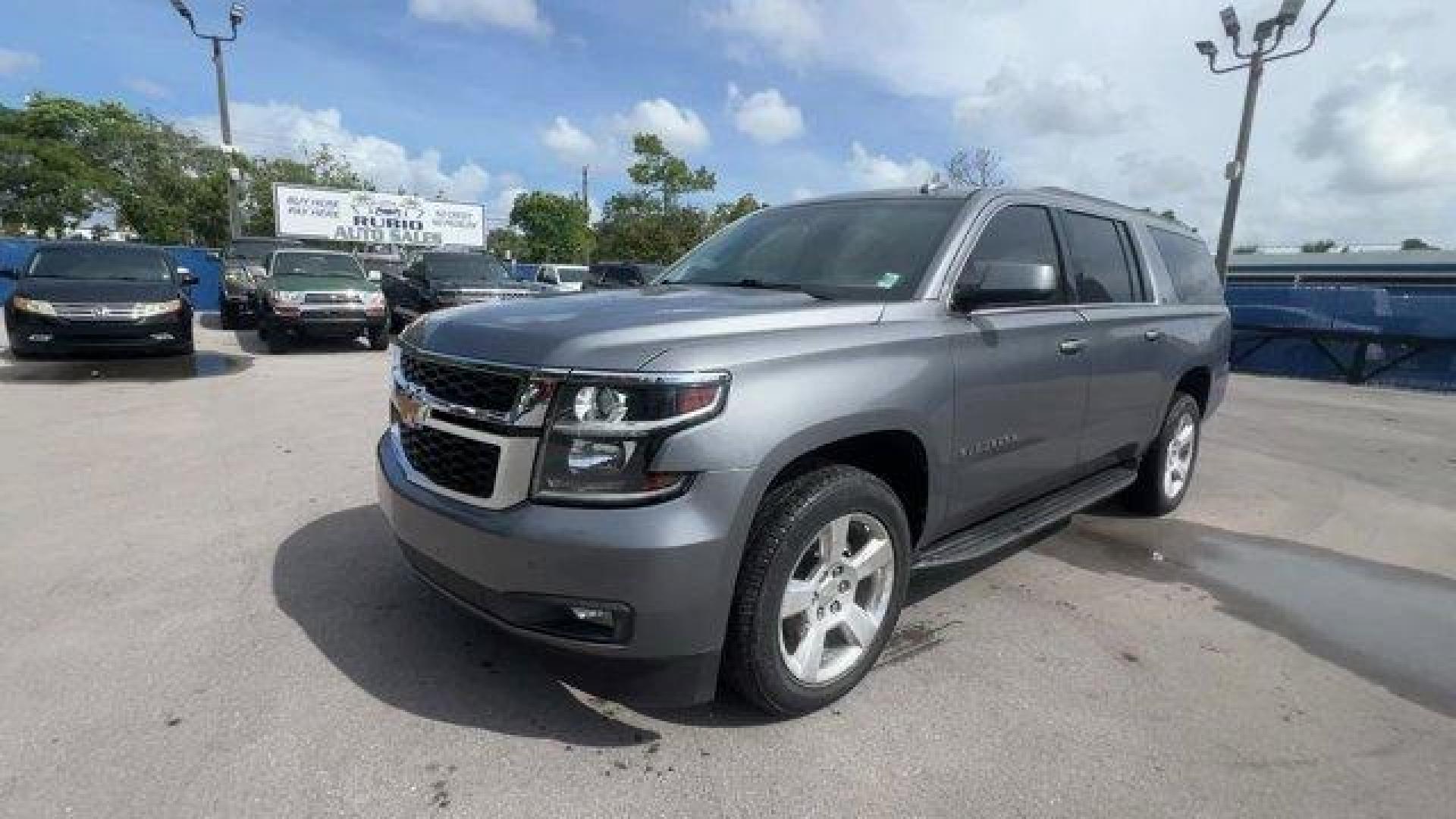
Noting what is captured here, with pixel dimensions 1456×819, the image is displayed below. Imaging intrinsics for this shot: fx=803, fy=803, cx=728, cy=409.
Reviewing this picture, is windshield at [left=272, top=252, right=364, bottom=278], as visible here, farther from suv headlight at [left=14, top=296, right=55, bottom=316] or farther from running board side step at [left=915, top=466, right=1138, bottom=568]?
running board side step at [left=915, top=466, right=1138, bottom=568]

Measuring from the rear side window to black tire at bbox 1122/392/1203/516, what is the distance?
0.67 meters

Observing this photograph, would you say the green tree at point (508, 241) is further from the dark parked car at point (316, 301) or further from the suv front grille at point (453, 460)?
the suv front grille at point (453, 460)

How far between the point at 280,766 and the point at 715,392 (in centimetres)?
172

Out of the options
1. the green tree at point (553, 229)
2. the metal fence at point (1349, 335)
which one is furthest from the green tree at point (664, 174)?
the metal fence at point (1349, 335)

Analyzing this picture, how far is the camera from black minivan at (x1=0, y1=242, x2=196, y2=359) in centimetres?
975

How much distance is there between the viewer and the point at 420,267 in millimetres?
15195

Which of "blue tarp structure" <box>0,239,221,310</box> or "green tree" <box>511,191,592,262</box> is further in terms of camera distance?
"green tree" <box>511,191,592,262</box>

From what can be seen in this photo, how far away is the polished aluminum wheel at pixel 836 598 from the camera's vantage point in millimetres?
2719

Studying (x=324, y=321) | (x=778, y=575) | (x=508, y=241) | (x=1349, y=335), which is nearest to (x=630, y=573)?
(x=778, y=575)

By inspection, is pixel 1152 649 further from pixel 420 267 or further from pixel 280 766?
pixel 420 267

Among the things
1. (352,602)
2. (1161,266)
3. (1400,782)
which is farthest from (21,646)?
(1161,266)

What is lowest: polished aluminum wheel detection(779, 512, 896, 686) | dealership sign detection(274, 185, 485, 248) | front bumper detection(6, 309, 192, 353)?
polished aluminum wheel detection(779, 512, 896, 686)

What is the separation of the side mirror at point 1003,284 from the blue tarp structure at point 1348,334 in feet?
49.3

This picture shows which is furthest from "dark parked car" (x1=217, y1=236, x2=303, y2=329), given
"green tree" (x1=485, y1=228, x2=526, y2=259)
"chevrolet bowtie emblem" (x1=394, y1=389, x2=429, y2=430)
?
"green tree" (x1=485, y1=228, x2=526, y2=259)
